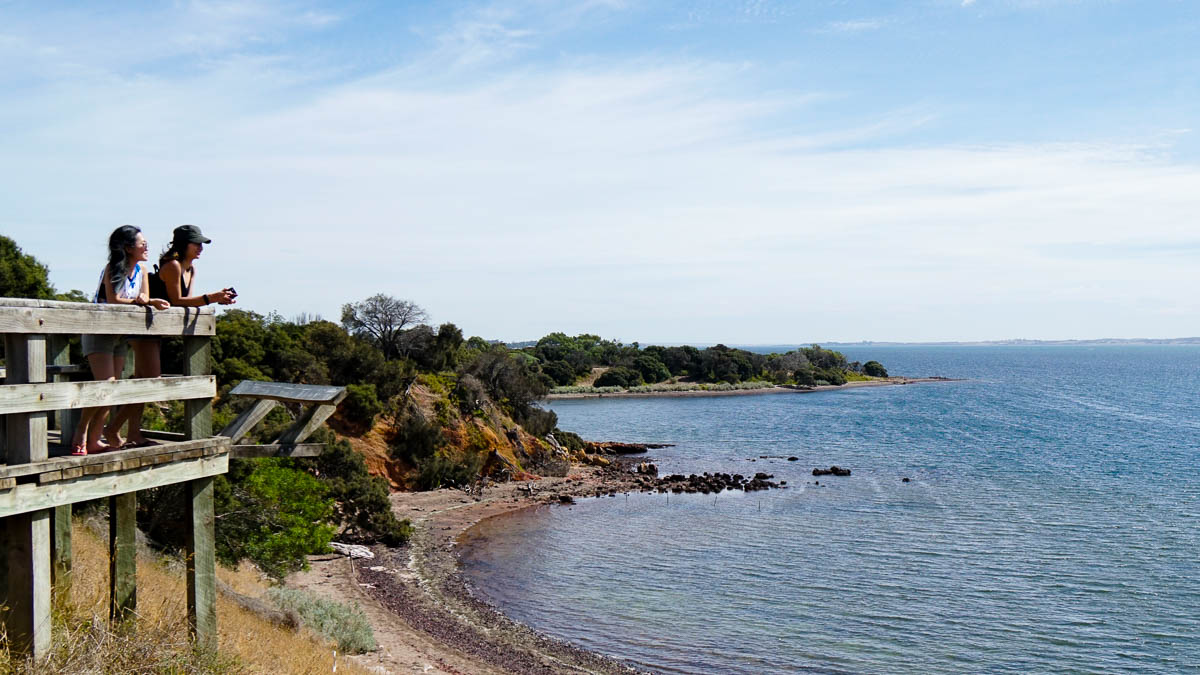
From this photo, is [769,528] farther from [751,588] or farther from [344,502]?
[344,502]

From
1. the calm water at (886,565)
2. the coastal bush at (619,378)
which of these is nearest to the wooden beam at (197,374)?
the calm water at (886,565)

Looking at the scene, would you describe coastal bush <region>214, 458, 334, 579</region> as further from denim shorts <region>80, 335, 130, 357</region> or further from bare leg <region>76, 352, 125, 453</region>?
denim shorts <region>80, 335, 130, 357</region>

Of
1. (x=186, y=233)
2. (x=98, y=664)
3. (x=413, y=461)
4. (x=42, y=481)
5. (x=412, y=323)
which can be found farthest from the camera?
(x=412, y=323)

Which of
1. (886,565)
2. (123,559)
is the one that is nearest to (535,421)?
(886,565)

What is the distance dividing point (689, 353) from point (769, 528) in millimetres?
102282

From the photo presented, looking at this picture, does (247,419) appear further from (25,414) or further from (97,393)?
(25,414)

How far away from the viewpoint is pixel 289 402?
798cm

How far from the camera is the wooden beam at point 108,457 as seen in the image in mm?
5566

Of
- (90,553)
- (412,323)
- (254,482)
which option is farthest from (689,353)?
(90,553)

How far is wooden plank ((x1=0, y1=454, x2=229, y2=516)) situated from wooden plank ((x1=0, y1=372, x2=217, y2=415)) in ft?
1.38

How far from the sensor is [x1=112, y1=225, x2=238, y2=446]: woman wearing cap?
6875mm

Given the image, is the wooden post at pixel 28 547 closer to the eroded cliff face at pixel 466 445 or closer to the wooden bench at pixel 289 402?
the wooden bench at pixel 289 402

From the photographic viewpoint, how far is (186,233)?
7.04 meters

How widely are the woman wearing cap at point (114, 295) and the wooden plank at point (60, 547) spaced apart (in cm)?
178
